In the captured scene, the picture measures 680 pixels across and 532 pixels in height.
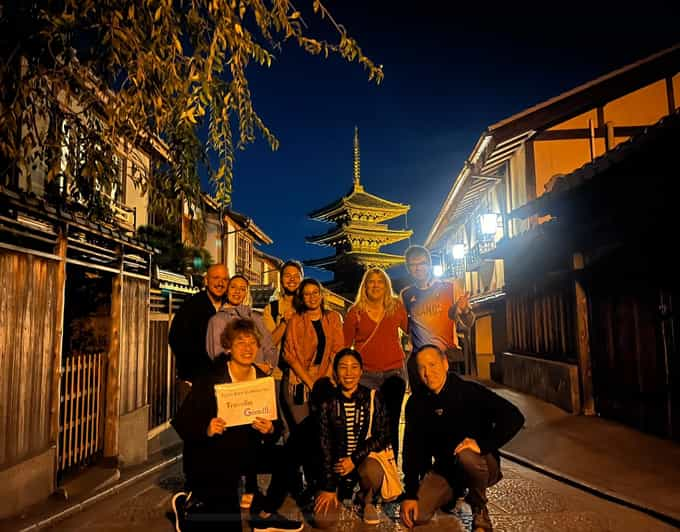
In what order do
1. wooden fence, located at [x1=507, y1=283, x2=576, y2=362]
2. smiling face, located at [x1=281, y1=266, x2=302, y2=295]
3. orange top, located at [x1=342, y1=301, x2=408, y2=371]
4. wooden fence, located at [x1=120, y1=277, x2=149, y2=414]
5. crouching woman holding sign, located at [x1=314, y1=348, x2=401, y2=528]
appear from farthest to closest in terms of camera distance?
wooden fence, located at [x1=507, y1=283, x2=576, y2=362], wooden fence, located at [x1=120, y1=277, x2=149, y2=414], smiling face, located at [x1=281, y1=266, x2=302, y2=295], orange top, located at [x1=342, y1=301, x2=408, y2=371], crouching woman holding sign, located at [x1=314, y1=348, x2=401, y2=528]

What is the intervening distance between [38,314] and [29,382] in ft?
2.21

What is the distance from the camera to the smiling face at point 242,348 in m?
3.61

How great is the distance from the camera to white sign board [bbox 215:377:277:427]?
11.2 feet

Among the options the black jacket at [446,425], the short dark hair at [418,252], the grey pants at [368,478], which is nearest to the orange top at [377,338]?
the short dark hair at [418,252]

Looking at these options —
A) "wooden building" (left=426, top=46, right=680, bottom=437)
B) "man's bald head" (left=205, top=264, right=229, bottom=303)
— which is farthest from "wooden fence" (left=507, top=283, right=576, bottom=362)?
"man's bald head" (left=205, top=264, right=229, bottom=303)

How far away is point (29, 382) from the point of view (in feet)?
14.9

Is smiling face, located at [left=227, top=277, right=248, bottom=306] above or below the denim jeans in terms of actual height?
above

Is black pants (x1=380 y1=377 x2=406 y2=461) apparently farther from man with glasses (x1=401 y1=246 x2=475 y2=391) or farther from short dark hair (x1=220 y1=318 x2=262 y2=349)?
short dark hair (x1=220 y1=318 x2=262 y2=349)

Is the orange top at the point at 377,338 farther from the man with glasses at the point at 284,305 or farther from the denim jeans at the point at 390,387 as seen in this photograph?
the man with glasses at the point at 284,305

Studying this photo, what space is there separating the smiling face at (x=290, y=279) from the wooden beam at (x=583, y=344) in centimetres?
596

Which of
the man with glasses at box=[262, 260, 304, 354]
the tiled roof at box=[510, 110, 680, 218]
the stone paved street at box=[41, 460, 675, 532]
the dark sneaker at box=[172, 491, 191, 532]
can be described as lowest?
the stone paved street at box=[41, 460, 675, 532]

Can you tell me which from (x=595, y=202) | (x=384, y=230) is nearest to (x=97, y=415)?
(x=595, y=202)

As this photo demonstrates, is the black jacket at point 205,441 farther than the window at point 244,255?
No

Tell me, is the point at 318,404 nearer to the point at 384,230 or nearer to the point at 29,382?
the point at 29,382
